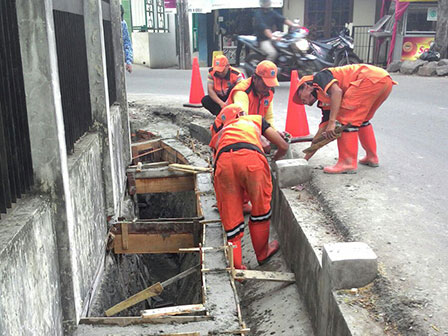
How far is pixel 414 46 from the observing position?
16.3 m

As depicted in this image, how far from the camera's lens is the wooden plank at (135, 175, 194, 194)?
6.54 m

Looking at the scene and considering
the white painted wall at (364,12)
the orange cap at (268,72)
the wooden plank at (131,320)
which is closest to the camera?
the wooden plank at (131,320)

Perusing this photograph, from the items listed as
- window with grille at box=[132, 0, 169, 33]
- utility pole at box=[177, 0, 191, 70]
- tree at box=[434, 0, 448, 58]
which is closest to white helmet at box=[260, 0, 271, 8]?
tree at box=[434, 0, 448, 58]

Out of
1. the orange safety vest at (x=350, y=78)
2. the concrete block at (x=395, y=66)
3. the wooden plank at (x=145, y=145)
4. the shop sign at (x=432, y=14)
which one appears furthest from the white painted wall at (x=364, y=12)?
the orange safety vest at (x=350, y=78)

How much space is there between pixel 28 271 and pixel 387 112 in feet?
24.7

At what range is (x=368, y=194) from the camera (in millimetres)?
4730

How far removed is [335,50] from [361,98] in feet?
27.9

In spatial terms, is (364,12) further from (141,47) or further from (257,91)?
(257,91)

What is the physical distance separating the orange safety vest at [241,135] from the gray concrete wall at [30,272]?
1865mm

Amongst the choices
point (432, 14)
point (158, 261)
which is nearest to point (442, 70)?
point (432, 14)

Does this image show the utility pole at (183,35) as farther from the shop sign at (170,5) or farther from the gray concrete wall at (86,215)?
the gray concrete wall at (86,215)

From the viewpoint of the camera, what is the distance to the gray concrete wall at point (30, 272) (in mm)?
2254

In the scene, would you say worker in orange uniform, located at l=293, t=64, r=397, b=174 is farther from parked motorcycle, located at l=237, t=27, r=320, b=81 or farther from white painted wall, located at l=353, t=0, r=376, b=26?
white painted wall, located at l=353, t=0, r=376, b=26

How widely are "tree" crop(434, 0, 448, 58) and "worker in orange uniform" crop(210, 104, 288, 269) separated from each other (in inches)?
497
